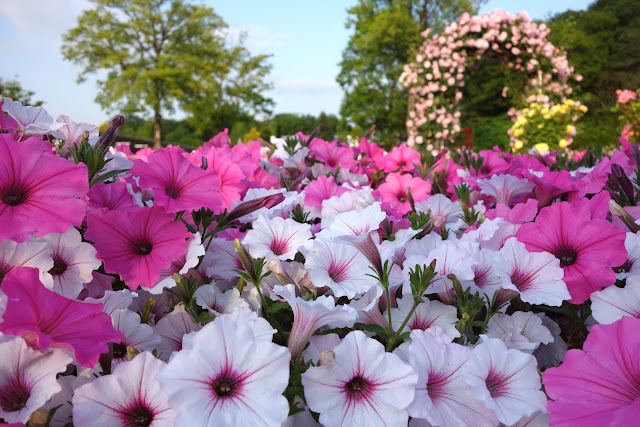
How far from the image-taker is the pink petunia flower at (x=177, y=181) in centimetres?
109

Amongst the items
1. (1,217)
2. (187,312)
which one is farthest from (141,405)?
(1,217)

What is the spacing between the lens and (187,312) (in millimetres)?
1023

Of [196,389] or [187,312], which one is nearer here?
[196,389]

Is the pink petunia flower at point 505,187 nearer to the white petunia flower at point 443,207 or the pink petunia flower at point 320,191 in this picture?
the white petunia flower at point 443,207

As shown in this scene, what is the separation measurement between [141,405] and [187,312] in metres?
0.27

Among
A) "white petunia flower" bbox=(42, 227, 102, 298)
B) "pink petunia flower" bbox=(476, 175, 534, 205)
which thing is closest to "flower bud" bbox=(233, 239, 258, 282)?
"white petunia flower" bbox=(42, 227, 102, 298)

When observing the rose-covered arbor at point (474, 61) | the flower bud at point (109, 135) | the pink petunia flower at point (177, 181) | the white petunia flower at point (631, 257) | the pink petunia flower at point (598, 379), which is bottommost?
the pink petunia flower at point (598, 379)

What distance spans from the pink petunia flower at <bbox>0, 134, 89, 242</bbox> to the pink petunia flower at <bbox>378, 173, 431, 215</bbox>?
132 centimetres

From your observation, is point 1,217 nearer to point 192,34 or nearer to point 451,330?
point 451,330

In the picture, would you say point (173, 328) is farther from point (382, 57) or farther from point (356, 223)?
point (382, 57)

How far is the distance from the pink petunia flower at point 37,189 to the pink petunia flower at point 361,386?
1.85 ft

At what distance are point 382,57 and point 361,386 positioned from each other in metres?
28.5

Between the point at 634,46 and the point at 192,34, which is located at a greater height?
the point at 634,46

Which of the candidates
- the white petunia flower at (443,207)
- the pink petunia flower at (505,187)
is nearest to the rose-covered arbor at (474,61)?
the pink petunia flower at (505,187)
